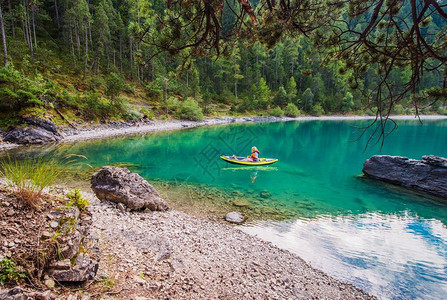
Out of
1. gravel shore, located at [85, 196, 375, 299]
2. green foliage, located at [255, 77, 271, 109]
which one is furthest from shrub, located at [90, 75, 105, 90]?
green foliage, located at [255, 77, 271, 109]

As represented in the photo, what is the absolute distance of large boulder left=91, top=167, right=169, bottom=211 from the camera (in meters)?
7.11

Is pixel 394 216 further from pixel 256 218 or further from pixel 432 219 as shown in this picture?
pixel 256 218

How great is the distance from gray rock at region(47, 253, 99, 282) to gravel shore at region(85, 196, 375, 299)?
21 cm

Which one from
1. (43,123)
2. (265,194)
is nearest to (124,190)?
(265,194)

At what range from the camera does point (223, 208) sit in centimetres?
935

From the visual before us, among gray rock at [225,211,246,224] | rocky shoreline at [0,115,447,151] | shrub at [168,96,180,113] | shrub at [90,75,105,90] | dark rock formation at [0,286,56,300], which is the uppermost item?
shrub at [90,75,105,90]

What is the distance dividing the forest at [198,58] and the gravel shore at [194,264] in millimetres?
3479

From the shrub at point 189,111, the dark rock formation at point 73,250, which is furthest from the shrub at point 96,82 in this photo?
the dark rock formation at point 73,250

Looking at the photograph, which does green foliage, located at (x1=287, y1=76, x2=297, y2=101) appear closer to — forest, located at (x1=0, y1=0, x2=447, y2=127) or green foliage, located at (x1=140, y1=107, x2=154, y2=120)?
forest, located at (x1=0, y1=0, x2=447, y2=127)

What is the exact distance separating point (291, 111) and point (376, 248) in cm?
5383

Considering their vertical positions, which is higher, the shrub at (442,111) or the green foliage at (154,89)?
the green foliage at (154,89)

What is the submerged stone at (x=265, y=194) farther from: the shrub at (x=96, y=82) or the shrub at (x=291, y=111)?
the shrub at (x=291, y=111)

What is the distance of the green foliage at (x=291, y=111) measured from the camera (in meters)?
57.8

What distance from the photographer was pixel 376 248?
7.15m
